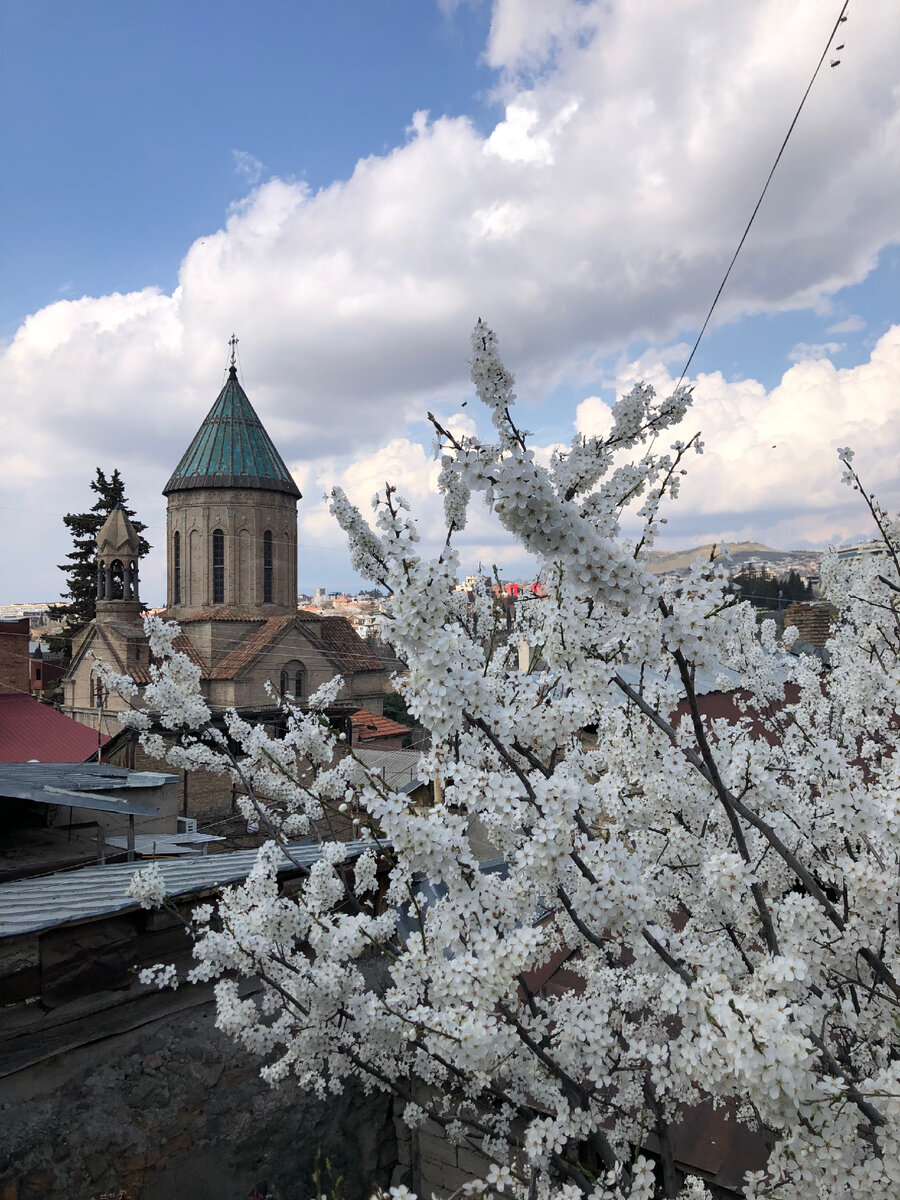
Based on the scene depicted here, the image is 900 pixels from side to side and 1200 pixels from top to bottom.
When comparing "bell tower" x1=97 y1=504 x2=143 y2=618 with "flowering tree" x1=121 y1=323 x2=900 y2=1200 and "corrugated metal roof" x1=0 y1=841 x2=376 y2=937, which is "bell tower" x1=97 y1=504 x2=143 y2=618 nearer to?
"corrugated metal roof" x1=0 y1=841 x2=376 y2=937

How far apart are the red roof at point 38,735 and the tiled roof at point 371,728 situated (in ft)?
38.6

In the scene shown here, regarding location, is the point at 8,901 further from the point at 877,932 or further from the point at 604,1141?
the point at 877,932

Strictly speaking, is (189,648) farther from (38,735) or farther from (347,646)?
(38,735)

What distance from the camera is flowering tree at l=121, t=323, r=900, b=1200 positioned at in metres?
2.54

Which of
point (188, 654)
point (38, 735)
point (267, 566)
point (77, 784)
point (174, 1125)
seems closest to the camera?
point (174, 1125)

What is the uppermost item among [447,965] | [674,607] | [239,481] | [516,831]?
[239,481]

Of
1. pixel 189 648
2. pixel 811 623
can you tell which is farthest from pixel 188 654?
pixel 811 623

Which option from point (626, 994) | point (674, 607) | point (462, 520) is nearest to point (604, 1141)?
point (626, 994)

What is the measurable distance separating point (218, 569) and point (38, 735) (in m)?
15.0

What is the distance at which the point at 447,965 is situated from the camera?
2.99 metres

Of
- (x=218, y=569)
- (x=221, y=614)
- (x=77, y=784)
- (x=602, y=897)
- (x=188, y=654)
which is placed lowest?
(x=77, y=784)

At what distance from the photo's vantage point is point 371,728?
31188 millimetres

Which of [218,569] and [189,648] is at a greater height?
[218,569]

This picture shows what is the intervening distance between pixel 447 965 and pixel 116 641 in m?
29.3
